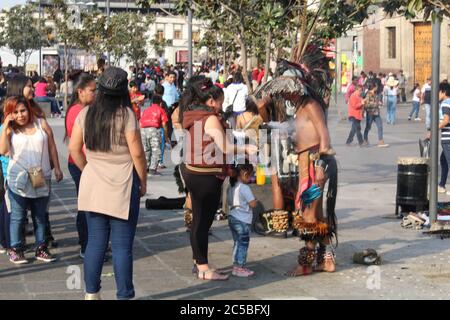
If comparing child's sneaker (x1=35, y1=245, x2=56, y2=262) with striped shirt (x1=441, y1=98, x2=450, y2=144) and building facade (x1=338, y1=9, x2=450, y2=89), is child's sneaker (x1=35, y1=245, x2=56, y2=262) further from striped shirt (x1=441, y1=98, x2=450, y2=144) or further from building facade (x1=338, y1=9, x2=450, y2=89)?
building facade (x1=338, y1=9, x2=450, y2=89)

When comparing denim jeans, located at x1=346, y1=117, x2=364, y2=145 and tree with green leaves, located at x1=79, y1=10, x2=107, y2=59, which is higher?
tree with green leaves, located at x1=79, y1=10, x2=107, y2=59

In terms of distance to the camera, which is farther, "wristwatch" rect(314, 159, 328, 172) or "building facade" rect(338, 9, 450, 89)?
"building facade" rect(338, 9, 450, 89)

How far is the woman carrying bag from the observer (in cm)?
921

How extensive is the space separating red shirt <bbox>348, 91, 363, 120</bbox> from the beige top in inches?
684

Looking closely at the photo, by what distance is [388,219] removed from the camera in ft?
40.1

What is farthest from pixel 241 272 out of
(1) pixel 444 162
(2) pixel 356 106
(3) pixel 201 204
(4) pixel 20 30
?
(4) pixel 20 30

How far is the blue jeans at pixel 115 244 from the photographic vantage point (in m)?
7.10

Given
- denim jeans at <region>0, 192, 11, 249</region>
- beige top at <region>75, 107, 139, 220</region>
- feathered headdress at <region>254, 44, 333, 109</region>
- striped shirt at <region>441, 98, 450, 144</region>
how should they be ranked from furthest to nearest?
striped shirt at <region>441, 98, 450, 144</region>, denim jeans at <region>0, 192, 11, 249</region>, feathered headdress at <region>254, 44, 333, 109</region>, beige top at <region>75, 107, 139, 220</region>

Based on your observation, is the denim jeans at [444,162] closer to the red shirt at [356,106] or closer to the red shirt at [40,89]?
the red shirt at [356,106]

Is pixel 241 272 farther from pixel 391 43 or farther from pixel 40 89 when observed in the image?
pixel 391 43

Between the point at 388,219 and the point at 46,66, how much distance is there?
42.8m

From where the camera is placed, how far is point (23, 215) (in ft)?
30.7

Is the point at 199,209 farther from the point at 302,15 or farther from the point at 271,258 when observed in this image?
the point at 302,15

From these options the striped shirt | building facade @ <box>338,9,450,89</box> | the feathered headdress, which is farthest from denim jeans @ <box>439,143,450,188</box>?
building facade @ <box>338,9,450,89</box>
